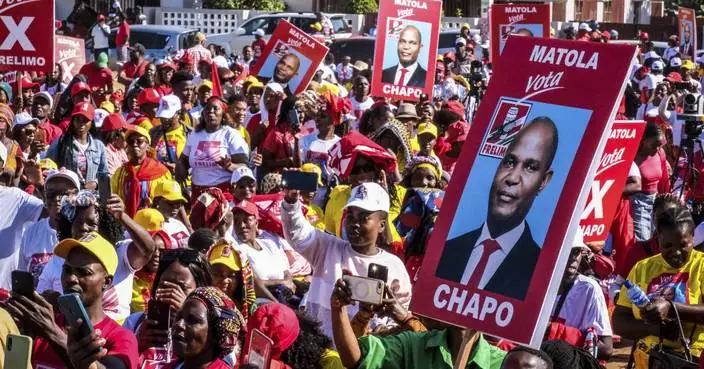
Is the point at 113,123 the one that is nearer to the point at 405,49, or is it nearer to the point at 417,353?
the point at 405,49

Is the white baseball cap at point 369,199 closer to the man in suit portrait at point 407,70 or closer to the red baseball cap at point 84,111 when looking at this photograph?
the red baseball cap at point 84,111

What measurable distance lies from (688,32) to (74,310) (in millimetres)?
23755

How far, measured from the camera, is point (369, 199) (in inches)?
272

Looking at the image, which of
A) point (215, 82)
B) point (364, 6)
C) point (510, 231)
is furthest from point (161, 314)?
point (364, 6)

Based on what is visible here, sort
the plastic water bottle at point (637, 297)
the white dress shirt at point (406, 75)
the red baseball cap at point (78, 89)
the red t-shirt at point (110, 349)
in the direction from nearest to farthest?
the red t-shirt at point (110, 349) → the plastic water bottle at point (637, 297) → the red baseball cap at point (78, 89) → the white dress shirt at point (406, 75)

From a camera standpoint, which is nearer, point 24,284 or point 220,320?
point 24,284

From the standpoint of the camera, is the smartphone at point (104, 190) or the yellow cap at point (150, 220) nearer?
the smartphone at point (104, 190)

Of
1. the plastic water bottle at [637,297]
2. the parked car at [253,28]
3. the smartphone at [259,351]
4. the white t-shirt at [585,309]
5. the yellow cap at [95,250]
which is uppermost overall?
the yellow cap at [95,250]

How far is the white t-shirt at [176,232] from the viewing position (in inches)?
325

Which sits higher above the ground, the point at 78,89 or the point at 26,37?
the point at 26,37

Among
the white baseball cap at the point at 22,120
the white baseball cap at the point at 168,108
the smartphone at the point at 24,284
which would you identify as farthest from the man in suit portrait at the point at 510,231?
the white baseball cap at the point at 168,108

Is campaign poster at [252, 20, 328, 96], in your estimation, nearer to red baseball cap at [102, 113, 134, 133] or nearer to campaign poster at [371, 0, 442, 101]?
campaign poster at [371, 0, 442, 101]

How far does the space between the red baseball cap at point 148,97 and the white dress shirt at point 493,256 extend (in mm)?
8926

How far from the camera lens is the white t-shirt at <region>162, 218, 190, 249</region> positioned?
8266 millimetres
